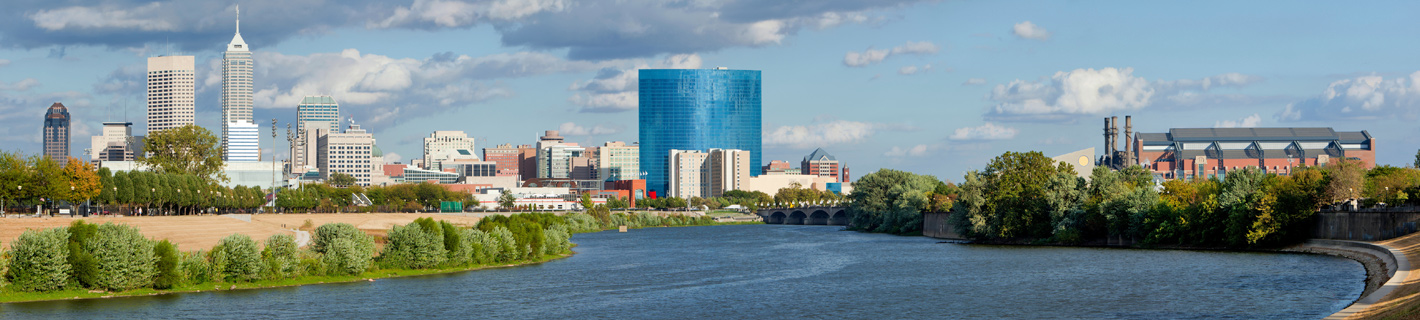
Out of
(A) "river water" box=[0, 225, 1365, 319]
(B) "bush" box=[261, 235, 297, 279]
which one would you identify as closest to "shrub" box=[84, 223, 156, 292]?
(A) "river water" box=[0, 225, 1365, 319]

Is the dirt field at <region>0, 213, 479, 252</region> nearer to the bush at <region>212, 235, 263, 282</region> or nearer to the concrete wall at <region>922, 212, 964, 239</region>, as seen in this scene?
the bush at <region>212, 235, 263, 282</region>

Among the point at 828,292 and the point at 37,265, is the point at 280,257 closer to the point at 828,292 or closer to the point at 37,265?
the point at 37,265

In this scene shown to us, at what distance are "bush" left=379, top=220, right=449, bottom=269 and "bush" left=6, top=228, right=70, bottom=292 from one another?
70.3ft

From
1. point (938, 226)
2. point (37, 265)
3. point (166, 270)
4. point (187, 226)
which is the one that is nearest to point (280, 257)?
point (166, 270)

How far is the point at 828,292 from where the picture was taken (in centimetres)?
6338

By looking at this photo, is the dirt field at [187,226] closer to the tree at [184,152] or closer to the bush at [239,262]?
the bush at [239,262]

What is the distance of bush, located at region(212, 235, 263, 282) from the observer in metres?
59.4

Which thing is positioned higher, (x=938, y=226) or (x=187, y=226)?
(x=187, y=226)

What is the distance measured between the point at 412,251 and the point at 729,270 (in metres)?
21.0

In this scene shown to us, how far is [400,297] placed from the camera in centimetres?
5791

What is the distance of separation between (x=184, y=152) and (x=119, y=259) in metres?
107

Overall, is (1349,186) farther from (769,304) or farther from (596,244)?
(596,244)

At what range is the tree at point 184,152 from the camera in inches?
5901

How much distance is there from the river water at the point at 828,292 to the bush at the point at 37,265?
1490mm
